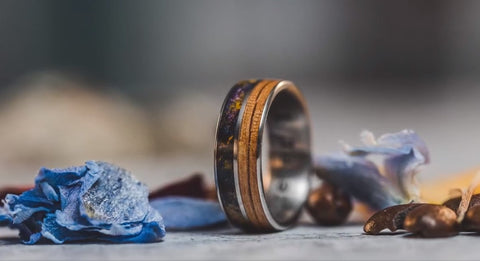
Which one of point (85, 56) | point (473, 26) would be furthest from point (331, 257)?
point (473, 26)

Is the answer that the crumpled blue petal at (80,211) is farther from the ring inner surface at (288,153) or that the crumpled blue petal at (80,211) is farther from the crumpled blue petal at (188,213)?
the ring inner surface at (288,153)

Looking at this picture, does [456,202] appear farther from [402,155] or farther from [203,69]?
[203,69]

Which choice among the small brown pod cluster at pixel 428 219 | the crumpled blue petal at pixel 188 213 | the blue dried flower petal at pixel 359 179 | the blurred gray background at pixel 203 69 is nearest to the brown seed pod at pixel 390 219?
the small brown pod cluster at pixel 428 219

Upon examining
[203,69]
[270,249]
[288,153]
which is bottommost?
[270,249]

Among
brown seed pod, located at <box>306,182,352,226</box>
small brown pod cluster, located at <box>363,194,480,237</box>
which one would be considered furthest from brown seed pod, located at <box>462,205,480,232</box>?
brown seed pod, located at <box>306,182,352,226</box>

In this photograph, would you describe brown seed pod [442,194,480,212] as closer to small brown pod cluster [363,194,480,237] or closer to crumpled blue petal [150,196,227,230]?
small brown pod cluster [363,194,480,237]

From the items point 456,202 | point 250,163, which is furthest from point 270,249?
point 456,202
